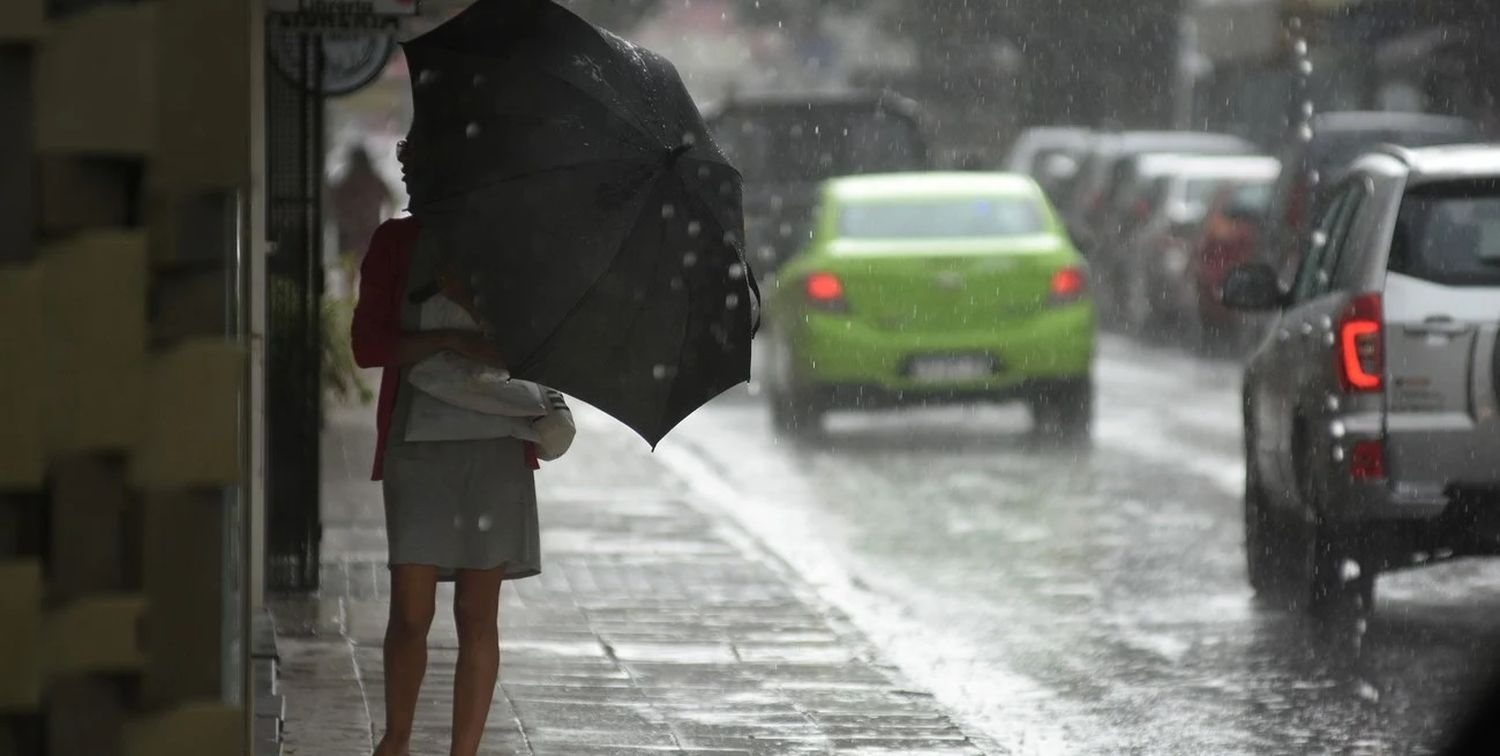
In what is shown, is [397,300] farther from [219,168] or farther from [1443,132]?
[1443,132]

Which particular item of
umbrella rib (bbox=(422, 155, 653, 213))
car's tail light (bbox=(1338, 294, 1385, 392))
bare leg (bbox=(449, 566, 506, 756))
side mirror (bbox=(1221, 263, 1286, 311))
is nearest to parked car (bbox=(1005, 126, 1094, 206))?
side mirror (bbox=(1221, 263, 1286, 311))

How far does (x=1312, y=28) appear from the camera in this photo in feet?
139

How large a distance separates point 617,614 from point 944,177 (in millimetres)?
8736

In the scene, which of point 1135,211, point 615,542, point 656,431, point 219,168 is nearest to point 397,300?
point 656,431

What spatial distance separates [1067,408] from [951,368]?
839mm

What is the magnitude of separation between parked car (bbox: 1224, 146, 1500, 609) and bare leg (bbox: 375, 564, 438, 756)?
3987 millimetres

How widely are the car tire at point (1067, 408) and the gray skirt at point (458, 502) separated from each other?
36.4ft

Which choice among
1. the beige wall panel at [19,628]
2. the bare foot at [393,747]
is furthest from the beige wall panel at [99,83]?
the bare foot at [393,747]

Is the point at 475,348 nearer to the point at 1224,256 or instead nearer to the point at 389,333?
the point at 389,333

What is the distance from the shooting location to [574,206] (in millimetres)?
5949

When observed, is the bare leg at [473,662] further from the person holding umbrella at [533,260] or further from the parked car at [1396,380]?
the parked car at [1396,380]

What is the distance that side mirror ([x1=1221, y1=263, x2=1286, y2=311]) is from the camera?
1012 centimetres

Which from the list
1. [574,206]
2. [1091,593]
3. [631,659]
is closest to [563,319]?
[574,206]

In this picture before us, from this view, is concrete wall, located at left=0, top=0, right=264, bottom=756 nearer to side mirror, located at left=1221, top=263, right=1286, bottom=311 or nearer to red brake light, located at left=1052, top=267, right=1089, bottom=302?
side mirror, located at left=1221, top=263, right=1286, bottom=311
